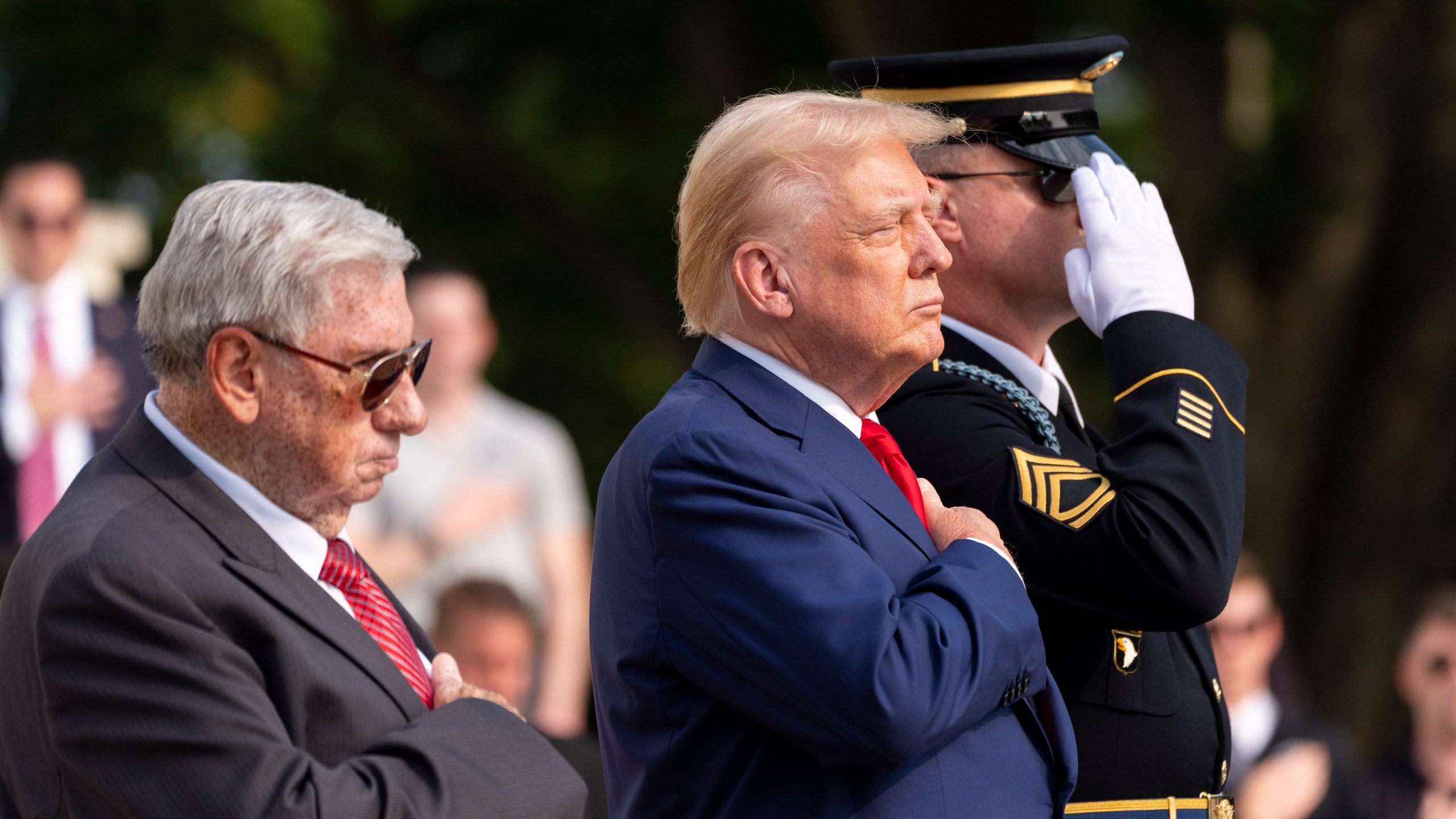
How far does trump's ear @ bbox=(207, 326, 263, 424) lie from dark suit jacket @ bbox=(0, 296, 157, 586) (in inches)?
112

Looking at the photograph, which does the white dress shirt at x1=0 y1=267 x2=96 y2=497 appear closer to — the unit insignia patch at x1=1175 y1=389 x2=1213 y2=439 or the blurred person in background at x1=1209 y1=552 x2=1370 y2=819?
the unit insignia patch at x1=1175 y1=389 x2=1213 y2=439

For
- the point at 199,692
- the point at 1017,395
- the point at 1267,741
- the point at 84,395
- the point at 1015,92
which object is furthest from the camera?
the point at 1267,741

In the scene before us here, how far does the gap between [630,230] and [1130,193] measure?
1020 centimetres

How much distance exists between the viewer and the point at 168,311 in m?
2.51

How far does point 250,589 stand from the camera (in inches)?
93.4

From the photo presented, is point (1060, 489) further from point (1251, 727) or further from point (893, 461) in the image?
point (1251, 727)

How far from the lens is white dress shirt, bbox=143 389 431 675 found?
251 cm

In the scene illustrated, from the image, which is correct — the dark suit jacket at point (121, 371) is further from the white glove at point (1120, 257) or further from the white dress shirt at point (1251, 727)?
the white dress shirt at point (1251, 727)

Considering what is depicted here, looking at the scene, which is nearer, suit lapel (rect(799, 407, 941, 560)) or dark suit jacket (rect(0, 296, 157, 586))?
suit lapel (rect(799, 407, 941, 560))

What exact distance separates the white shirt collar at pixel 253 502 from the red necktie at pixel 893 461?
2.87 feet

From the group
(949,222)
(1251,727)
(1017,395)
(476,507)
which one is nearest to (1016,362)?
(1017,395)

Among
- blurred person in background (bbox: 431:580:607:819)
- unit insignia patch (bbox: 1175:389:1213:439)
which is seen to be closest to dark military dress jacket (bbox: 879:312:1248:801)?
unit insignia patch (bbox: 1175:389:1213:439)

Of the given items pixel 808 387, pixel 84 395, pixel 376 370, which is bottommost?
pixel 84 395

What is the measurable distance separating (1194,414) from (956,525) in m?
0.50
